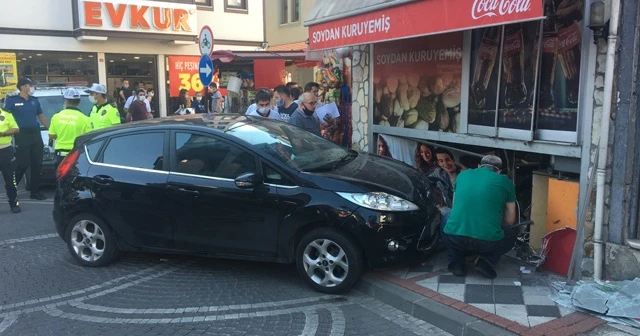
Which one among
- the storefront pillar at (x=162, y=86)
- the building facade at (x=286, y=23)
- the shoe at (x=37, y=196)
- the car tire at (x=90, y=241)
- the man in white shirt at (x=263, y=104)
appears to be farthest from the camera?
the building facade at (x=286, y=23)

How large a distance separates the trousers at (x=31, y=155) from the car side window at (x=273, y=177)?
5994 mm

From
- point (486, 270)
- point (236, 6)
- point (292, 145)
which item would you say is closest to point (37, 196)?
point (292, 145)

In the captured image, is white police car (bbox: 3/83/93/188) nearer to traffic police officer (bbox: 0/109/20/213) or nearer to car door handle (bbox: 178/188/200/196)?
traffic police officer (bbox: 0/109/20/213)

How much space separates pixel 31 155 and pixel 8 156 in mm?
776

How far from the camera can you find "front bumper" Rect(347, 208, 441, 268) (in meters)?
4.80

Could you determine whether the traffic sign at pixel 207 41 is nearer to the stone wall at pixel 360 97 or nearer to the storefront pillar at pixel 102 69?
the stone wall at pixel 360 97

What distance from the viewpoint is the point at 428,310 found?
4461 millimetres

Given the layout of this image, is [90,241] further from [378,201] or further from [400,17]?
[400,17]

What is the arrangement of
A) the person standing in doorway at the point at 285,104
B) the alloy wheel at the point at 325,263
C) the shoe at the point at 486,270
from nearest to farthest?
the alloy wheel at the point at 325,263, the shoe at the point at 486,270, the person standing in doorway at the point at 285,104

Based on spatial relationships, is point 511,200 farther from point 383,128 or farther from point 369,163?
point 383,128

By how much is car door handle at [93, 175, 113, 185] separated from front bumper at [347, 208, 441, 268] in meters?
2.65

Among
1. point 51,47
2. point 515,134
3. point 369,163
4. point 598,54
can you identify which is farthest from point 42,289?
point 51,47

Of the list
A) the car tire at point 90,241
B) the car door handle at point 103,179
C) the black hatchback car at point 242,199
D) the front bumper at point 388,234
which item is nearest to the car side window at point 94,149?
the black hatchback car at point 242,199

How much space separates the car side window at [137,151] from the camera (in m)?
5.61
